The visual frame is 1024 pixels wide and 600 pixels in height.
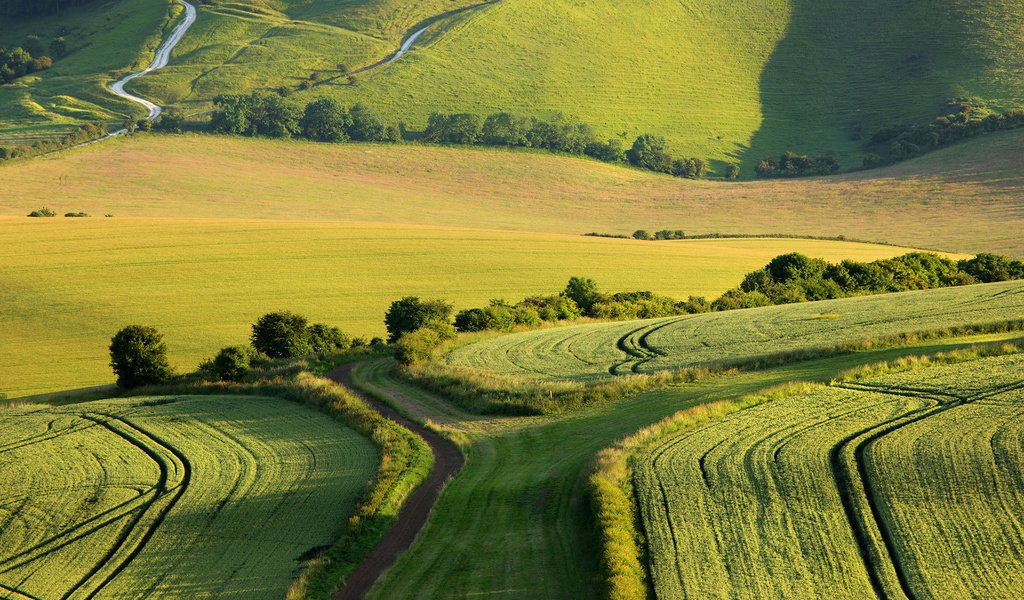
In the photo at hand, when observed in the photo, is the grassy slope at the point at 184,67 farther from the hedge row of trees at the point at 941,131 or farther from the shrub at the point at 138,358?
the shrub at the point at 138,358

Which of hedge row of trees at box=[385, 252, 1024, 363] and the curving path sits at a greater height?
the curving path

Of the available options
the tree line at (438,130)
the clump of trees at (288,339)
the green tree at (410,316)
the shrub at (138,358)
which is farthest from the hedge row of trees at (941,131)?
the shrub at (138,358)

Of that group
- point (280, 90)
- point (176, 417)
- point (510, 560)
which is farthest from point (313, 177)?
point (510, 560)

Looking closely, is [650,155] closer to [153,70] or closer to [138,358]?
[153,70]

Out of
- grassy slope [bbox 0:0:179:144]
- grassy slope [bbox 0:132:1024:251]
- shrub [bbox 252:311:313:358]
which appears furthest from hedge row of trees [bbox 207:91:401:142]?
shrub [bbox 252:311:313:358]

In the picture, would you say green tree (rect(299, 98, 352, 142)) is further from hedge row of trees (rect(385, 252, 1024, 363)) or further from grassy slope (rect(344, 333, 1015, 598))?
grassy slope (rect(344, 333, 1015, 598))

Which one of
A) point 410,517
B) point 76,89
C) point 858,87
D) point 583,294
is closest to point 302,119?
point 76,89
